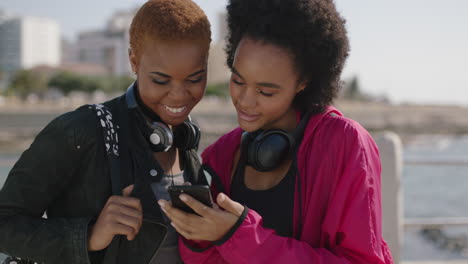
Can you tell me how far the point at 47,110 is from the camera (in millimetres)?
49906

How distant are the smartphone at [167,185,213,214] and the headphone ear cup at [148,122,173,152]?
395mm

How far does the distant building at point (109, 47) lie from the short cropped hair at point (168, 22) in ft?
315

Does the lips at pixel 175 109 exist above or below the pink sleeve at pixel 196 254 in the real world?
above

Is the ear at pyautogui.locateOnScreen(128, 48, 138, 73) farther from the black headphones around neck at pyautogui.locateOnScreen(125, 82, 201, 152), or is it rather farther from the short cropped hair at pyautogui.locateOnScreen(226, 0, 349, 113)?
the short cropped hair at pyautogui.locateOnScreen(226, 0, 349, 113)

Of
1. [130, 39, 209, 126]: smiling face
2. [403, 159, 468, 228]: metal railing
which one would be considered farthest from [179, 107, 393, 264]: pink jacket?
[403, 159, 468, 228]: metal railing

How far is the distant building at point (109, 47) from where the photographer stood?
329 feet

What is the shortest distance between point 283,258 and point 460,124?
82305mm

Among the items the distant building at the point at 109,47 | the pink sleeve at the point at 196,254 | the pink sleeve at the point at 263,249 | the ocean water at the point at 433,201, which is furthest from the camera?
the distant building at the point at 109,47

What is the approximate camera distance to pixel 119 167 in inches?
72.1

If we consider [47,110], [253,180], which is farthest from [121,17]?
[253,180]

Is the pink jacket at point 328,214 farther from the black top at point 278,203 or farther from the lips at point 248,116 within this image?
the lips at point 248,116

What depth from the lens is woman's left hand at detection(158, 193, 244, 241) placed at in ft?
5.30

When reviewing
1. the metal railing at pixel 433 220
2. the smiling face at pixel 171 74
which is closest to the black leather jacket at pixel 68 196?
the smiling face at pixel 171 74

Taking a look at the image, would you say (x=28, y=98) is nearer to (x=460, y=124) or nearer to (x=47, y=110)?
(x=47, y=110)
